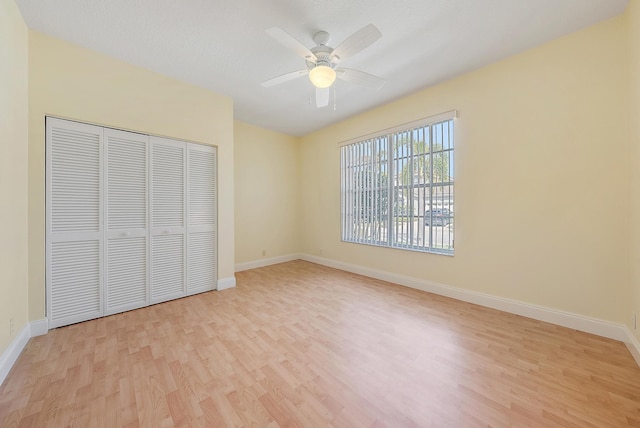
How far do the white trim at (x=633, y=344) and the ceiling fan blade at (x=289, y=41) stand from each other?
3584 mm

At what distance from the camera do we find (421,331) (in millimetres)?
2314

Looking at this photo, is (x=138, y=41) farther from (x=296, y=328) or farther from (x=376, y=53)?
(x=296, y=328)

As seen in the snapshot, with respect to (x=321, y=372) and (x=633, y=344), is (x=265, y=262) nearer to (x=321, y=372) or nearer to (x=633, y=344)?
(x=321, y=372)

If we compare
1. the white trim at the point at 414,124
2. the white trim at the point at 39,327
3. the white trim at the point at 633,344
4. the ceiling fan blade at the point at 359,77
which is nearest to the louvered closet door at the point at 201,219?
the white trim at the point at 39,327

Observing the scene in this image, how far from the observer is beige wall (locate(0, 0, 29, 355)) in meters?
1.75

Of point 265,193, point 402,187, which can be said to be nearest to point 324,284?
point 402,187

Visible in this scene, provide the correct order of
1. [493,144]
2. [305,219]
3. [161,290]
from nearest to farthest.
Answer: [493,144]
[161,290]
[305,219]

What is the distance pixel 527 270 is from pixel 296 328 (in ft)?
8.48

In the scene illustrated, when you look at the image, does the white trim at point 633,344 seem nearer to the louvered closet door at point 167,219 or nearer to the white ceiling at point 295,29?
the white ceiling at point 295,29

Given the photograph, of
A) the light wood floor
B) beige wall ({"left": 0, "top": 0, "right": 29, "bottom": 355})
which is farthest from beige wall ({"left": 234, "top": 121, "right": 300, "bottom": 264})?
beige wall ({"left": 0, "top": 0, "right": 29, "bottom": 355})

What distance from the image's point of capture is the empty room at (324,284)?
5.18ft

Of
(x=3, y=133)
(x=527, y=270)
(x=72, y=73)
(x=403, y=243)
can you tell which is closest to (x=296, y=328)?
(x=403, y=243)

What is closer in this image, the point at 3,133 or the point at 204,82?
the point at 3,133

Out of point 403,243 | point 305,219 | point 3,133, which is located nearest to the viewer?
point 3,133
